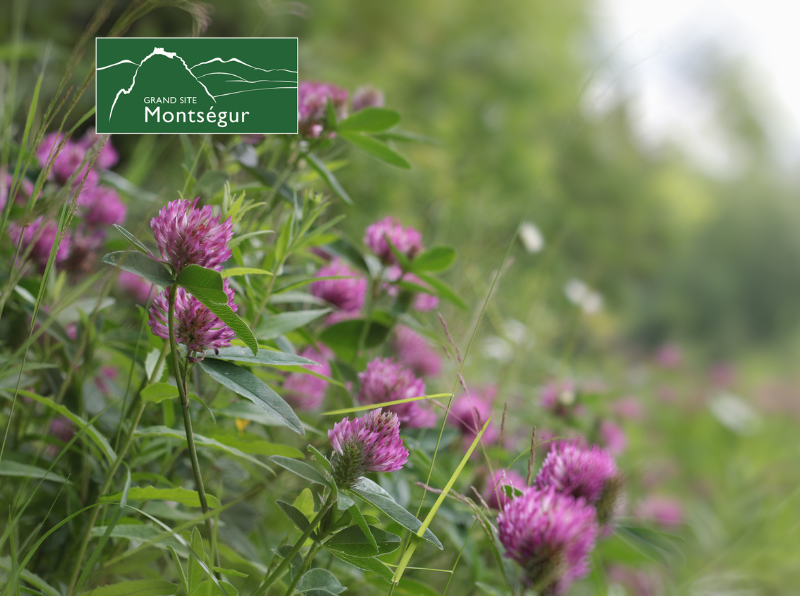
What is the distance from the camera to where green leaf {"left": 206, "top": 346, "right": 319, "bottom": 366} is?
242 mm

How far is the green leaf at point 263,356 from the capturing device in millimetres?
242

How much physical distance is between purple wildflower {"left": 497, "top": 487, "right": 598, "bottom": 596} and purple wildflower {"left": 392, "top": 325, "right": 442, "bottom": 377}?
0.24m

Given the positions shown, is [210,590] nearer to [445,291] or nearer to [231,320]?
[231,320]

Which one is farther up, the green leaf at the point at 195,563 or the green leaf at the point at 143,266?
the green leaf at the point at 143,266

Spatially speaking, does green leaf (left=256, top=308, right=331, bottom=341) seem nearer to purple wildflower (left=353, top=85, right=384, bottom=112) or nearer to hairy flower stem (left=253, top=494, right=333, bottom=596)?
hairy flower stem (left=253, top=494, right=333, bottom=596)

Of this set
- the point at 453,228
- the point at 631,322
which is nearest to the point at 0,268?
the point at 453,228

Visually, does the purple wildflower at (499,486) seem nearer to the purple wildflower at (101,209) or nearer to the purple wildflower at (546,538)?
the purple wildflower at (546,538)

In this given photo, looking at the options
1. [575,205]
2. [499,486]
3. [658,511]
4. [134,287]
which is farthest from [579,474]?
[575,205]

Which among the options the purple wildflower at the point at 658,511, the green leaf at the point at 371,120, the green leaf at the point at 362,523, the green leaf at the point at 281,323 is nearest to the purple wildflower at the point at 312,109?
the green leaf at the point at 371,120

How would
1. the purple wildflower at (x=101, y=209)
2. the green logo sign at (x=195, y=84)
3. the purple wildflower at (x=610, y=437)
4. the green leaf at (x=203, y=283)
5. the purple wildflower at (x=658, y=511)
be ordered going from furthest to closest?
the purple wildflower at (x=658, y=511)
the purple wildflower at (x=610, y=437)
the purple wildflower at (x=101, y=209)
the green logo sign at (x=195, y=84)
the green leaf at (x=203, y=283)

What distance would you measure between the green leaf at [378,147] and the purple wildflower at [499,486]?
190 millimetres

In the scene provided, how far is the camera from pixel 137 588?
0.87 ft

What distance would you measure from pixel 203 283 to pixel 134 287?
0.32m

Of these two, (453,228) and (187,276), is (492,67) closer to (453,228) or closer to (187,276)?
(453,228)
